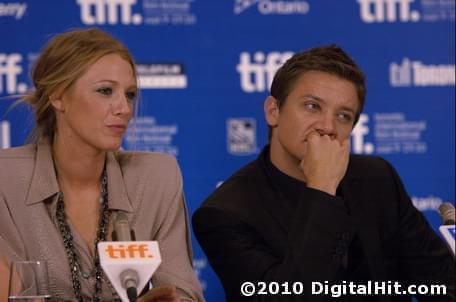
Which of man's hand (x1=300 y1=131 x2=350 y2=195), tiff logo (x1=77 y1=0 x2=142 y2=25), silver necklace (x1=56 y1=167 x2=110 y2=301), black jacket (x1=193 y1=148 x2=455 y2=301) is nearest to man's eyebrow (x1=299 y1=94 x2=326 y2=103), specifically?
man's hand (x1=300 y1=131 x2=350 y2=195)

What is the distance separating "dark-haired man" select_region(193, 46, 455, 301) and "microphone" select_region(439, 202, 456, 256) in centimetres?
41

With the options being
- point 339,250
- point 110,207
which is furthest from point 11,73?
point 339,250

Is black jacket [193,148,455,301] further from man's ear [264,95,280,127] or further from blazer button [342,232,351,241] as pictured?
man's ear [264,95,280,127]

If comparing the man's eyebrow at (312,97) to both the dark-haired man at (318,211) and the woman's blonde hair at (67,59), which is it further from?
the woman's blonde hair at (67,59)

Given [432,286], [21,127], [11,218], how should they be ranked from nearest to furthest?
[11,218], [432,286], [21,127]

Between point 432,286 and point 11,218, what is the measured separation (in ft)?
4.67

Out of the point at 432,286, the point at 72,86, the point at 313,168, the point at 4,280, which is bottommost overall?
the point at 432,286

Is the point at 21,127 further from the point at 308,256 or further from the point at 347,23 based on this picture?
the point at 308,256

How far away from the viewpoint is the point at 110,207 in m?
2.87

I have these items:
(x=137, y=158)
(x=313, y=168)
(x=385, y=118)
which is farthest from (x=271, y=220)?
(x=385, y=118)

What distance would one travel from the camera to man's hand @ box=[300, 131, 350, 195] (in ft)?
9.09

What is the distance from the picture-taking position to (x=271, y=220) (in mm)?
2867

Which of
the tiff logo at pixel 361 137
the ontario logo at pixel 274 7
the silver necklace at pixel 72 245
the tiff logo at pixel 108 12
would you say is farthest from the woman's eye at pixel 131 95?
the tiff logo at pixel 361 137

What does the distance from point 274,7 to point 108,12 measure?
0.79m
